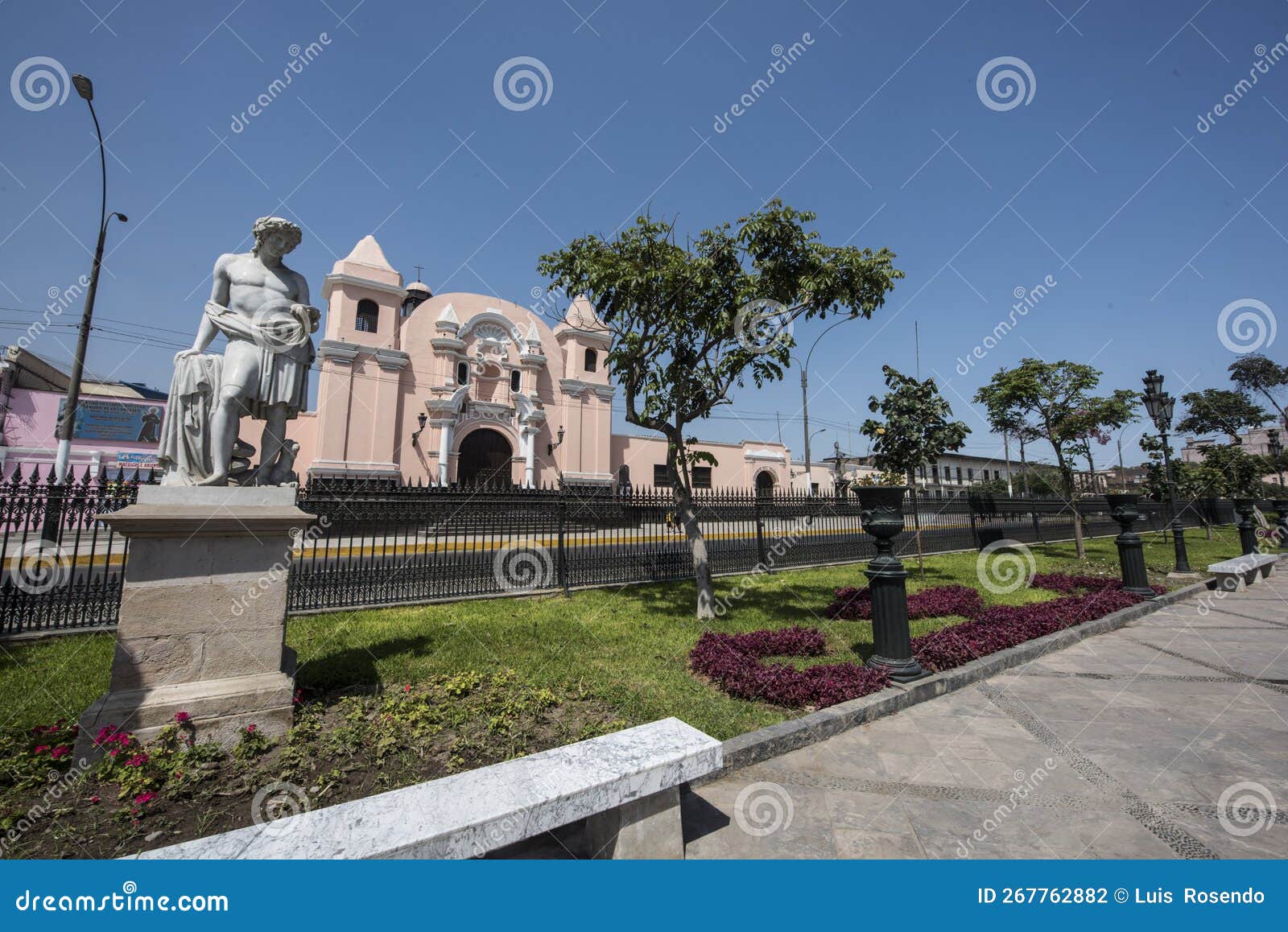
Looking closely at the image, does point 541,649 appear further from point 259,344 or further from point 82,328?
point 82,328

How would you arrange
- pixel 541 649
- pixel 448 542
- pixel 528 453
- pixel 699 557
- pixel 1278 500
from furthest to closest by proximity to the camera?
pixel 528 453, pixel 1278 500, pixel 448 542, pixel 699 557, pixel 541 649

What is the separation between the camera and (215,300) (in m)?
3.99

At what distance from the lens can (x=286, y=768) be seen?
9.69 feet

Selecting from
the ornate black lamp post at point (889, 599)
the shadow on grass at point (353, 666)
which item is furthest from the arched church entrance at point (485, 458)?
the ornate black lamp post at point (889, 599)

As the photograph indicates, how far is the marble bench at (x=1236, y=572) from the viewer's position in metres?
8.98

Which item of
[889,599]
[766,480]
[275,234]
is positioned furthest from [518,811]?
[766,480]

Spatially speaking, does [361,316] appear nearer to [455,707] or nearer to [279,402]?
[279,402]

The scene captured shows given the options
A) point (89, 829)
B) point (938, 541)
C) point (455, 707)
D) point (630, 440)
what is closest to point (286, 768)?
point (89, 829)

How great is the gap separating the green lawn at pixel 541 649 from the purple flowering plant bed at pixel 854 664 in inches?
7.8

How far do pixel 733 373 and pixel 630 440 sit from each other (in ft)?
67.0

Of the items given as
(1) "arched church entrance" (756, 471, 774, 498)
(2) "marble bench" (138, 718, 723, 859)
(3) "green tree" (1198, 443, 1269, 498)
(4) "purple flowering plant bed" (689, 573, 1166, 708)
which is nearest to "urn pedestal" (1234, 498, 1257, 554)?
(4) "purple flowering plant bed" (689, 573, 1166, 708)

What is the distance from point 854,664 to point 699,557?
275 centimetres

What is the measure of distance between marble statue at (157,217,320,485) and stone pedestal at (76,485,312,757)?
0.36 m

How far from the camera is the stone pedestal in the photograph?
3.22m
